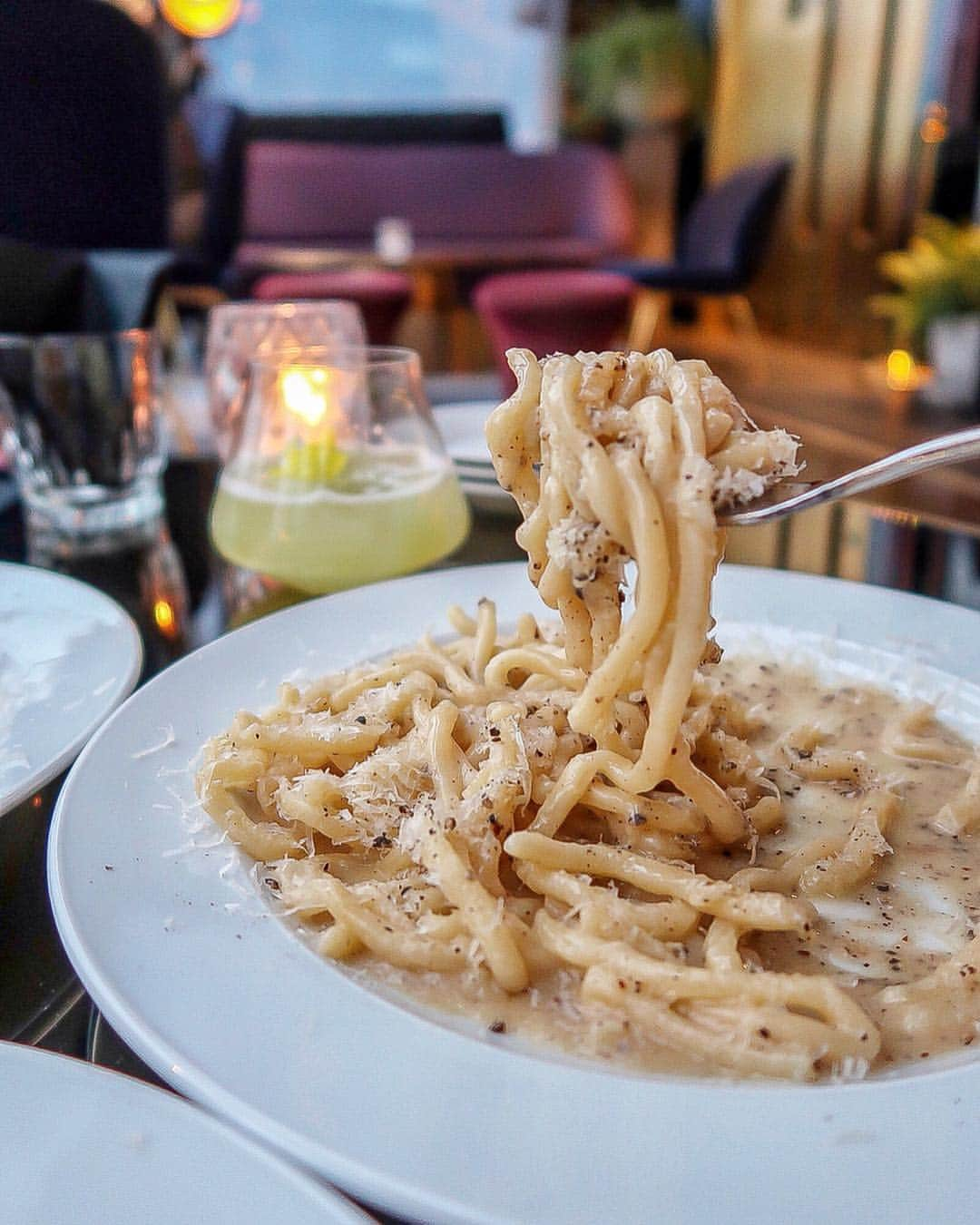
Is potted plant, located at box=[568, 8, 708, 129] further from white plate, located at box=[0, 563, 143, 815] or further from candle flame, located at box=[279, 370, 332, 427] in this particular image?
white plate, located at box=[0, 563, 143, 815]

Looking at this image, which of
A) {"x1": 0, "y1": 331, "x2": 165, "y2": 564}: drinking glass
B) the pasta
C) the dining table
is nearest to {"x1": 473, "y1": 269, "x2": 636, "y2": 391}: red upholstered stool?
the dining table

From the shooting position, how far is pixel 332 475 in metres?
1.30

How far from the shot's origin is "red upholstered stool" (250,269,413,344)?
5867mm

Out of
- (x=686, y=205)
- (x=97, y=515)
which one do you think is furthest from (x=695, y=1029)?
(x=686, y=205)

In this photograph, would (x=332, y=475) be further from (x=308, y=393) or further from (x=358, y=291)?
(x=358, y=291)

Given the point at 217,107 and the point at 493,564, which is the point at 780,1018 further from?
the point at 217,107

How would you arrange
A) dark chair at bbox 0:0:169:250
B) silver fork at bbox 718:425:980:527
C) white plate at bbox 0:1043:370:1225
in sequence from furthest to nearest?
dark chair at bbox 0:0:169:250 → silver fork at bbox 718:425:980:527 → white plate at bbox 0:1043:370:1225

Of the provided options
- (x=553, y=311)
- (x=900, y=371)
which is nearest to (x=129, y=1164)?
(x=553, y=311)

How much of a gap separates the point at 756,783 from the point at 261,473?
738 mm

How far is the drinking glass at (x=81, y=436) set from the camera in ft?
4.91

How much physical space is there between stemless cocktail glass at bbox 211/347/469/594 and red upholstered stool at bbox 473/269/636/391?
4.41 meters

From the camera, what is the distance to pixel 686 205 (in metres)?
9.09

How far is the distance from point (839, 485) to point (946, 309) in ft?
18.0

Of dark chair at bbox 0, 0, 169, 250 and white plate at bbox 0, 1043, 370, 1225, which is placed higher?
dark chair at bbox 0, 0, 169, 250
